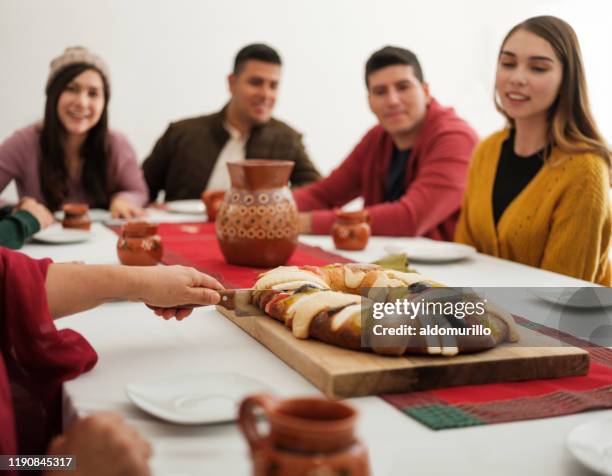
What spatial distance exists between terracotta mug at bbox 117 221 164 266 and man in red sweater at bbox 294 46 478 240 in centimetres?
70

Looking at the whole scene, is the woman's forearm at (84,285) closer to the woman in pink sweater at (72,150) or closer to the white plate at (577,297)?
the white plate at (577,297)

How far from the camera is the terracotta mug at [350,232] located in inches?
77.2

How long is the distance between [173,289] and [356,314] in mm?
278

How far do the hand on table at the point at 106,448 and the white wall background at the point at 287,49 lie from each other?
385cm

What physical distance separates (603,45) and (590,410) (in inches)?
150

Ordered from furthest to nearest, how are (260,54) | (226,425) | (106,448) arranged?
(260,54), (226,425), (106,448)

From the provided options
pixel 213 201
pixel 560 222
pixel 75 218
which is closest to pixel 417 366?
pixel 560 222

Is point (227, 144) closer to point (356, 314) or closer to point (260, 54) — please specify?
point (260, 54)

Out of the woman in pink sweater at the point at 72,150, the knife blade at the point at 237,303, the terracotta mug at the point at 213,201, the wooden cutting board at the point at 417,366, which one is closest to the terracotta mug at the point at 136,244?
the knife blade at the point at 237,303

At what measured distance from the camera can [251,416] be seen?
1.94 ft

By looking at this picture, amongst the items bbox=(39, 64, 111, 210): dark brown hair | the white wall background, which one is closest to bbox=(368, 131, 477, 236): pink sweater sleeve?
bbox=(39, 64, 111, 210): dark brown hair

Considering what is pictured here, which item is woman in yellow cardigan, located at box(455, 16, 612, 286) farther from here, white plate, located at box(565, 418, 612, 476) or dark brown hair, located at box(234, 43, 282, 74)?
dark brown hair, located at box(234, 43, 282, 74)

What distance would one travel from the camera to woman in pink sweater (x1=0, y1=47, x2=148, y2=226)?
2988 millimetres

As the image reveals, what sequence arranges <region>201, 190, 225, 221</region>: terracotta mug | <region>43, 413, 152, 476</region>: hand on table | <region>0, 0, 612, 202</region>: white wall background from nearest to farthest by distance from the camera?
1. <region>43, 413, 152, 476</region>: hand on table
2. <region>201, 190, 225, 221</region>: terracotta mug
3. <region>0, 0, 612, 202</region>: white wall background
